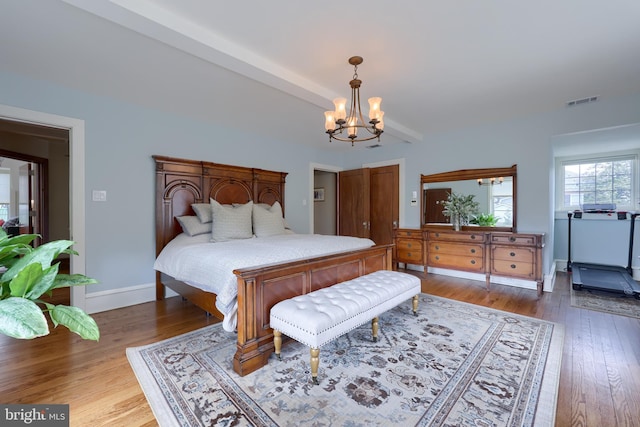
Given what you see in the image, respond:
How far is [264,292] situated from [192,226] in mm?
1802

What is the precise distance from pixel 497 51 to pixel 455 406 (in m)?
2.68

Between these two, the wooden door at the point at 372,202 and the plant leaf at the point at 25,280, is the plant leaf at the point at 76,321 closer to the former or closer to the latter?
the plant leaf at the point at 25,280

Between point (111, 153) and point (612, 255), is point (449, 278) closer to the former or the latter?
point (612, 255)

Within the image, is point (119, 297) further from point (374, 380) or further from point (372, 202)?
point (372, 202)

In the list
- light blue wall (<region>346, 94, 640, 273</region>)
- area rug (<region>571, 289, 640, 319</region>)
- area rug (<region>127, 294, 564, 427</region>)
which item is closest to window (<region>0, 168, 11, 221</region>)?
area rug (<region>127, 294, 564, 427</region>)

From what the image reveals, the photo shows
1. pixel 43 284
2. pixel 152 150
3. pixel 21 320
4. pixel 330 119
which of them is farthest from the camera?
pixel 152 150

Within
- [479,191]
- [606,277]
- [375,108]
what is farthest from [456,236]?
[375,108]

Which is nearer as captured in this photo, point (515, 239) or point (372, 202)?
point (515, 239)

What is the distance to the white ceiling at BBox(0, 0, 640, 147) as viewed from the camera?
1.85 m

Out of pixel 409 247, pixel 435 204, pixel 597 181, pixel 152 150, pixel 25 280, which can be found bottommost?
pixel 409 247

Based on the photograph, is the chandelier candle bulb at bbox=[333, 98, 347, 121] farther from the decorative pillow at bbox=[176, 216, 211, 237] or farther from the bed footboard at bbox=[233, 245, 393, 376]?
the decorative pillow at bbox=[176, 216, 211, 237]

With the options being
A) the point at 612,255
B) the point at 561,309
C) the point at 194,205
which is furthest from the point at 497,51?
the point at 612,255

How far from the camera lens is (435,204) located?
4777 millimetres

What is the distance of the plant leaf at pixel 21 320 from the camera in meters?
0.57
